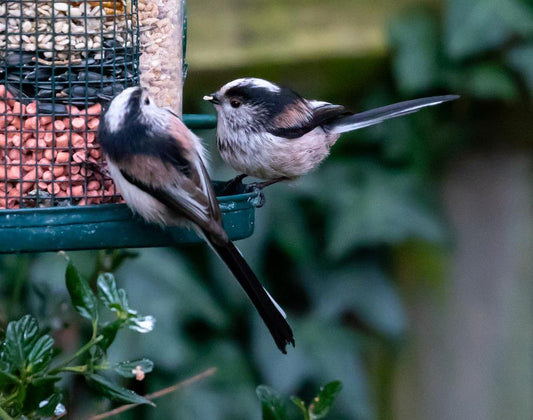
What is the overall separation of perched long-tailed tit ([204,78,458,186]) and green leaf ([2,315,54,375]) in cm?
147

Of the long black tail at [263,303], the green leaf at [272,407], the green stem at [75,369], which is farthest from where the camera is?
the long black tail at [263,303]

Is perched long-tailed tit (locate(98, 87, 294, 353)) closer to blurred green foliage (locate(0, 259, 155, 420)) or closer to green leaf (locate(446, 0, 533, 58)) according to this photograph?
blurred green foliage (locate(0, 259, 155, 420))

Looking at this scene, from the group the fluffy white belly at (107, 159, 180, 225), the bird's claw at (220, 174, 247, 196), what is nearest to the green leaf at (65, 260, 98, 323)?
the fluffy white belly at (107, 159, 180, 225)

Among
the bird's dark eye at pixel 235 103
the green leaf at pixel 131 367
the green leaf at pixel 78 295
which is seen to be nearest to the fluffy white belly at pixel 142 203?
the green leaf at pixel 78 295

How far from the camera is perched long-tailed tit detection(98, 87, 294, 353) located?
2.64 metres

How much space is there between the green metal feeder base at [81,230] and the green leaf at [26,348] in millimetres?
406

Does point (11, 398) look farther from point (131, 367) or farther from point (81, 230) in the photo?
point (81, 230)

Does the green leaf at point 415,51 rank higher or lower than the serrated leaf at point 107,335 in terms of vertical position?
higher

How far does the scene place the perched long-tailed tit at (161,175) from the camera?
2641mm

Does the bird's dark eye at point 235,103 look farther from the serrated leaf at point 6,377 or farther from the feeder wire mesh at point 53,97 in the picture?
the serrated leaf at point 6,377

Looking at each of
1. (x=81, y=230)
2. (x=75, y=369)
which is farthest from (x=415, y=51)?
(x=75, y=369)

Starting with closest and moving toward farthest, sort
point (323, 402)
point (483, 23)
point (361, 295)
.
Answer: point (323, 402)
point (483, 23)
point (361, 295)

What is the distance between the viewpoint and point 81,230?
2566 mm

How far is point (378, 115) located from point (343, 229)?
55 centimetres
